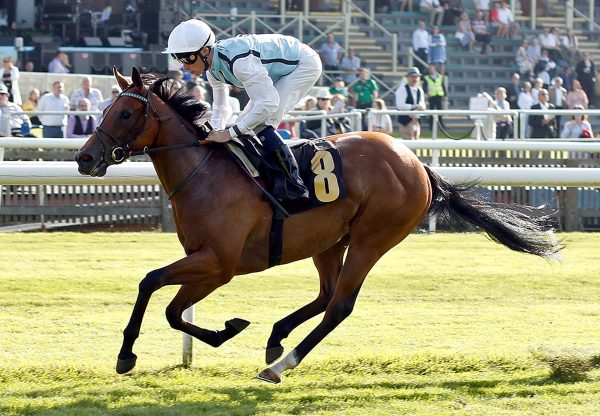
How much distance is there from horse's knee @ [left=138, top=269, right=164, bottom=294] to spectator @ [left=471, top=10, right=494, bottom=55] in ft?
69.5

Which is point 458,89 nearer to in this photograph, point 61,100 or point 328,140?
point 61,100

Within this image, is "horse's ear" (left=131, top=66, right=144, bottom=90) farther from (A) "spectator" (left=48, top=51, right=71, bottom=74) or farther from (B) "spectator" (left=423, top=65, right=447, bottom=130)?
(B) "spectator" (left=423, top=65, right=447, bottom=130)

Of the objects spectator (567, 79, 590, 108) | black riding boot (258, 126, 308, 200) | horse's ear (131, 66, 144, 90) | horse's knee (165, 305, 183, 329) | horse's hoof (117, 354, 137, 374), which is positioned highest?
horse's ear (131, 66, 144, 90)

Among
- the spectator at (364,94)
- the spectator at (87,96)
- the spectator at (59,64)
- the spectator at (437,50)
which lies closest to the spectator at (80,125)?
the spectator at (87,96)

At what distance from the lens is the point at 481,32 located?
25.7 m

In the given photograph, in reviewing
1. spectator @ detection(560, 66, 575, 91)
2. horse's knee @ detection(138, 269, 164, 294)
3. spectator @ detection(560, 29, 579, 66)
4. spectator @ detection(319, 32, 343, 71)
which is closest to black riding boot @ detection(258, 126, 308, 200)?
horse's knee @ detection(138, 269, 164, 294)

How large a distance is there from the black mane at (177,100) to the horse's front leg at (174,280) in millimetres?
698

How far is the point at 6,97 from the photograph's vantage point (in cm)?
1298

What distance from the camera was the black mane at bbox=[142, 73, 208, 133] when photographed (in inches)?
214

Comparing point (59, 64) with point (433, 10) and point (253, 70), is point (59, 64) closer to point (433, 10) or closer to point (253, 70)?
point (433, 10)

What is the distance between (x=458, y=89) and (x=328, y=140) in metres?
19.1

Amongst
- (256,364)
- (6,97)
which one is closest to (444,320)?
(256,364)

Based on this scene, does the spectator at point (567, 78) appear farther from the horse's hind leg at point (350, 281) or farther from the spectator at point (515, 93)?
the horse's hind leg at point (350, 281)

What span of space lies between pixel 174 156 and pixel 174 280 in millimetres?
596
